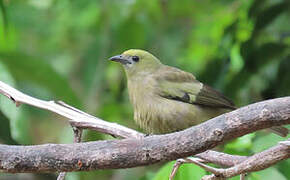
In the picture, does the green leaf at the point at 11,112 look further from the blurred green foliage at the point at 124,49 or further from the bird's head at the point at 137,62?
the bird's head at the point at 137,62

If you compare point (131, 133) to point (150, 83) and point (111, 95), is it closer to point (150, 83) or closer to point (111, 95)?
point (150, 83)

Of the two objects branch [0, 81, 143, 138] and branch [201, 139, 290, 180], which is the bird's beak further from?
branch [201, 139, 290, 180]

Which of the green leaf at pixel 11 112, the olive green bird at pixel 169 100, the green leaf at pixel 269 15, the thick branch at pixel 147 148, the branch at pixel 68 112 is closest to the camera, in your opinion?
the thick branch at pixel 147 148

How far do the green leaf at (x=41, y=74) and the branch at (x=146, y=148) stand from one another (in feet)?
6.97

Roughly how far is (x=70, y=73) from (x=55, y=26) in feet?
3.78

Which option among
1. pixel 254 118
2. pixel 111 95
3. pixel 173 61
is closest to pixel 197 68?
pixel 173 61

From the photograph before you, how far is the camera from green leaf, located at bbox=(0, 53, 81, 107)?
184 inches

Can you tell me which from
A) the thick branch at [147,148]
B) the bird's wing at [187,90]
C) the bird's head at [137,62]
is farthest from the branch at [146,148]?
the bird's head at [137,62]

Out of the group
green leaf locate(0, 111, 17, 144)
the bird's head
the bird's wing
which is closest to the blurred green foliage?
green leaf locate(0, 111, 17, 144)

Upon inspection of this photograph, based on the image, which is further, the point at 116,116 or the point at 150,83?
the point at 116,116

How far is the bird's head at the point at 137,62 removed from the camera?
5133 mm

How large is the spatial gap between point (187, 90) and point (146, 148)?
2.48 metres

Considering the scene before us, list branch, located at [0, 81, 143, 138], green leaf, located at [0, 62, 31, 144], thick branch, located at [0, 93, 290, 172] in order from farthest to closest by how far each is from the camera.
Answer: green leaf, located at [0, 62, 31, 144] → branch, located at [0, 81, 143, 138] → thick branch, located at [0, 93, 290, 172]

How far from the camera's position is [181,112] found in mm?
4633
